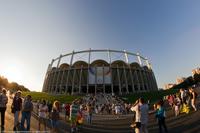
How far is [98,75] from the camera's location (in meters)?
88.9

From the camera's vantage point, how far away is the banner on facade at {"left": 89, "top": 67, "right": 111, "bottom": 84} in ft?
291

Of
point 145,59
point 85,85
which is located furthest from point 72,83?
point 145,59

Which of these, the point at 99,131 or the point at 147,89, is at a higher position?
the point at 147,89

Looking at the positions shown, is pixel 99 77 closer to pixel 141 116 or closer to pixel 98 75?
pixel 98 75

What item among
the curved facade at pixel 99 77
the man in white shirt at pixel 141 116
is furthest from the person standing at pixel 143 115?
the curved facade at pixel 99 77

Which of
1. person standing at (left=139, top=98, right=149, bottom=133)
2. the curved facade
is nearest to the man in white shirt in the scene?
person standing at (left=139, top=98, right=149, bottom=133)

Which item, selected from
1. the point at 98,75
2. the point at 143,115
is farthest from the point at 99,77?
the point at 143,115

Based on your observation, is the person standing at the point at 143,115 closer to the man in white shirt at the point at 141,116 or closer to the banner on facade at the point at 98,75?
the man in white shirt at the point at 141,116

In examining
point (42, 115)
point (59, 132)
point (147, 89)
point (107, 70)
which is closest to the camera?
point (59, 132)

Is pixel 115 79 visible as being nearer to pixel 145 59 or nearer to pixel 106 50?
pixel 106 50

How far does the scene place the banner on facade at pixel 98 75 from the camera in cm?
8856

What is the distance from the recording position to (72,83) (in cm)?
9056

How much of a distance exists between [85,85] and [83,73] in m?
3.40

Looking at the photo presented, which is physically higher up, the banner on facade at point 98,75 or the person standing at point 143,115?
the banner on facade at point 98,75
